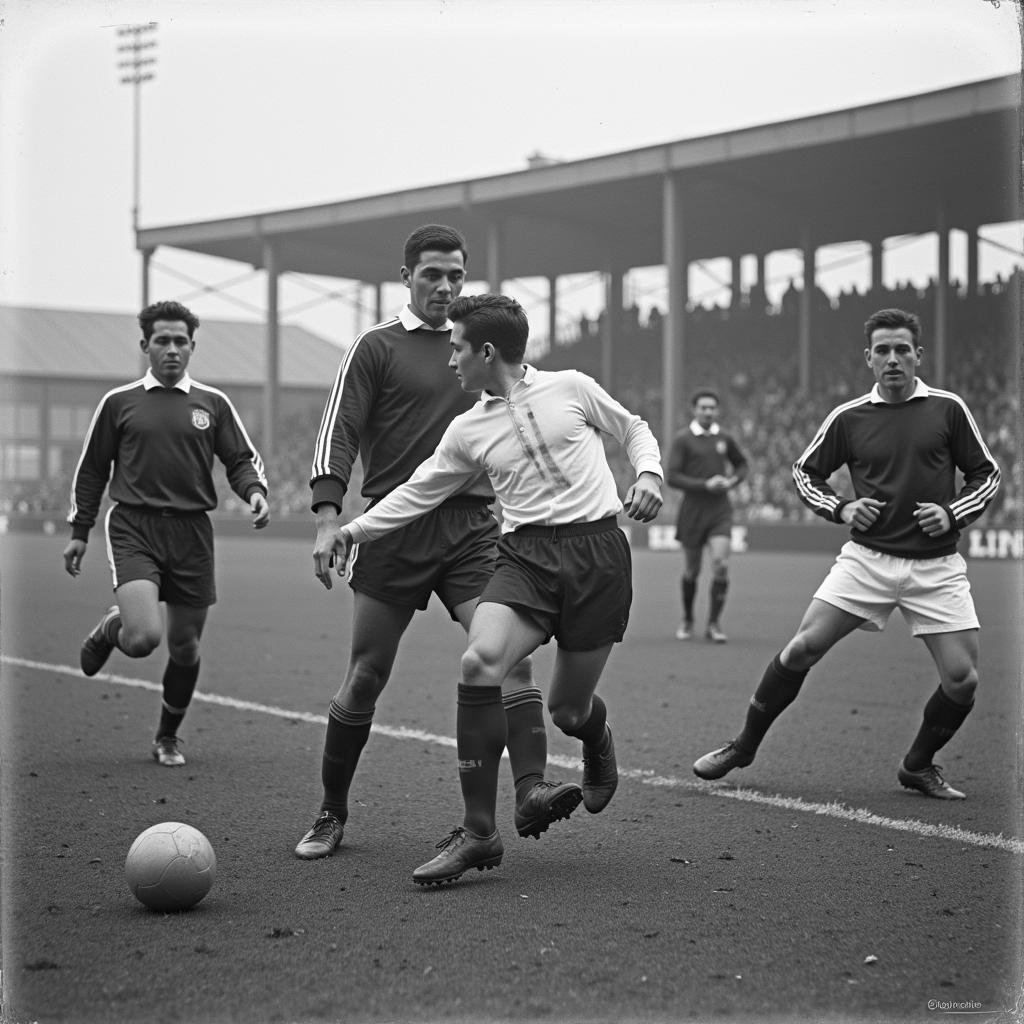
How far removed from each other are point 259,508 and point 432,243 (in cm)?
212

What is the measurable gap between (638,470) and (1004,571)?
1699 cm

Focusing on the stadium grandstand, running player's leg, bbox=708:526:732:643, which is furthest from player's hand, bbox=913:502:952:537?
the stadium grandstand

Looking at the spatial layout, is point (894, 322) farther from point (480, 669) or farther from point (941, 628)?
point (480, 669)

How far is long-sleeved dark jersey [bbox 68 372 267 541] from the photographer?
23.0 ft

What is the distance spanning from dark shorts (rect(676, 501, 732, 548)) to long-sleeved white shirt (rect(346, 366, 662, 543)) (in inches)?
310

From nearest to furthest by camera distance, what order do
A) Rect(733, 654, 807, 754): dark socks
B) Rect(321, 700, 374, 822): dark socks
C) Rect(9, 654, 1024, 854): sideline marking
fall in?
Rect(321, 700, 374, 822): dark socks, Rect(9, 654, 1024, 854): sideline marking, Rect(733, 654, 807, 754): dark socks

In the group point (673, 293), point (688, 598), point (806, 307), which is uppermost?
point (806, 307)

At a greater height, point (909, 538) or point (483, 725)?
point (909, 538)

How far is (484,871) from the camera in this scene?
4.89m

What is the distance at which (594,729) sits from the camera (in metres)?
5.14

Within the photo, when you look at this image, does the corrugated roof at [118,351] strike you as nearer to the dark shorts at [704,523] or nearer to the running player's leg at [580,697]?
the dark shorts at [704,523]

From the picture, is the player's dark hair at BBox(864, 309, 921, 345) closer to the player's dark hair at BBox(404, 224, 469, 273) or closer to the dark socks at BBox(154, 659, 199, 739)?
the player's dark hair at BBox(404, 224, 469, 273)

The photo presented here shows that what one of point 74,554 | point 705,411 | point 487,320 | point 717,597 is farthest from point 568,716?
point 705,411

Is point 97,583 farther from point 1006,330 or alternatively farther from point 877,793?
point 1006,330
